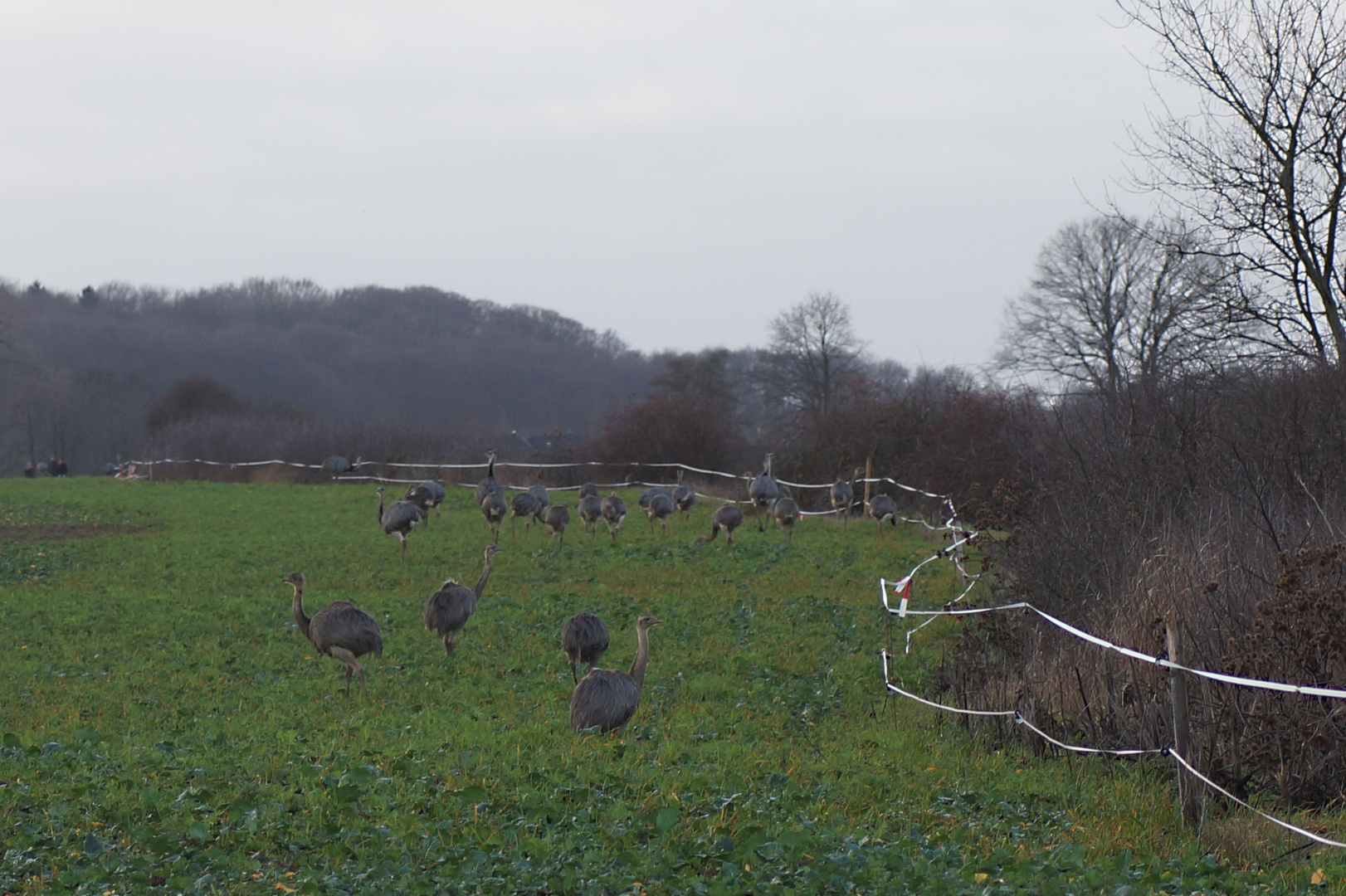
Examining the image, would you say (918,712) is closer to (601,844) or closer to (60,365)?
(601,844)

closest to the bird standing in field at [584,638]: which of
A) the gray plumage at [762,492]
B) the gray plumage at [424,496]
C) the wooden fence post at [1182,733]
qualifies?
the wooden fence post at [1182,733]

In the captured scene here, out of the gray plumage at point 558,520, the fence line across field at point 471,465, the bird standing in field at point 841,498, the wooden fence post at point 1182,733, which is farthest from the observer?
the fence line across field at point 471,465

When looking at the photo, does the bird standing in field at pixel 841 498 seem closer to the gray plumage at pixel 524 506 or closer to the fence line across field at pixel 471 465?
the fence line across field at pixel 471 465

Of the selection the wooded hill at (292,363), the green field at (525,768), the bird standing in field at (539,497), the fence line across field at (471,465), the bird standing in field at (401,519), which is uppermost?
the wooded hill at (292,363)

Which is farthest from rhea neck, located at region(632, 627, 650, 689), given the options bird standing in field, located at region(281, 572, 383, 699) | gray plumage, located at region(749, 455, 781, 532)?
gray plumage, located at region(749, 455, 781, 532)

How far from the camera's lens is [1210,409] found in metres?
16.0

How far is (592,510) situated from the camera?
27188 millimetres

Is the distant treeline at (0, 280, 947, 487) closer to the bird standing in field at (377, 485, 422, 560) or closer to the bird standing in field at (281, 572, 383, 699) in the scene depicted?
the bird standing in field at (377, 485, 422, 560)

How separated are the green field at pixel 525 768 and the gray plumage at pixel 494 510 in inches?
242

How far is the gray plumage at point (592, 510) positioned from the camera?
27156mm

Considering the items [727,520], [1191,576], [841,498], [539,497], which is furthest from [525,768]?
[841,498]

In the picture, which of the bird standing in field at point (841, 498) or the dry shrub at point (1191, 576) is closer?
the dry shrub at point (1191, 576)

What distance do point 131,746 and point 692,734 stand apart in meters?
4.38

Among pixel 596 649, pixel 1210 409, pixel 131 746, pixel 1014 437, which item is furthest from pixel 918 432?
pixel 131 746
